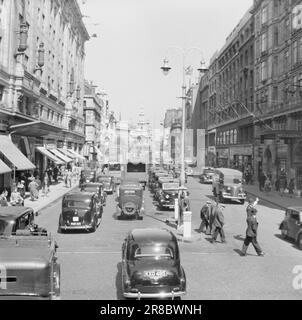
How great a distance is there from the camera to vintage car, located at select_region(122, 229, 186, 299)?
10734 mm

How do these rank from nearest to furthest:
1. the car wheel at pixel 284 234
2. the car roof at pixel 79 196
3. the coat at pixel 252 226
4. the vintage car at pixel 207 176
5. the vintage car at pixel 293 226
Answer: the coat at pixel 252 226 < the vintage car at pixel 293 226 < the car wheel at pixel 284 234 < the car roof at pixel 79 196 < the vintage car at pixel 207 176

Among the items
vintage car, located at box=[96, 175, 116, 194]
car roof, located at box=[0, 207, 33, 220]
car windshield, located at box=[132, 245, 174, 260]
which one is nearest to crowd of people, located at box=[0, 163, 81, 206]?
vintage car, located at box=[96, 175, 116, 194]

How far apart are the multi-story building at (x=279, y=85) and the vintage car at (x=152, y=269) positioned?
95.9 ft

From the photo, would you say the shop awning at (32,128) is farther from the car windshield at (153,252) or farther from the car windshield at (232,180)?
the car windshield at (153,252)

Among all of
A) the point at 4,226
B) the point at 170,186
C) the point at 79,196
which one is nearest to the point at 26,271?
the point at 4,226

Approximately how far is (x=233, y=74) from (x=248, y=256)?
60186 mm

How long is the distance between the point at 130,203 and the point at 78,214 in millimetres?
4615

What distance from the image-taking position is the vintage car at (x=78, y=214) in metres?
20.3

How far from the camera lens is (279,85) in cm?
4881

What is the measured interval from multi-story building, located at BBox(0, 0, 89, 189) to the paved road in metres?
16.1

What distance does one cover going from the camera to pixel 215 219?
1841 centimetres

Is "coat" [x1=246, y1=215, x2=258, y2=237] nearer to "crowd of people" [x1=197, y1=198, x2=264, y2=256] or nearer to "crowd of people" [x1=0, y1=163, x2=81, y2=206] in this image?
"crowd of people" [x1=197, y1=198, x2=264, y2=256]

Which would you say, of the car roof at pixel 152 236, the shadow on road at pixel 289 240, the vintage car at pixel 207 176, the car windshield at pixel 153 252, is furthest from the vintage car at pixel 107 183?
the car windshield at pixel 153 252
